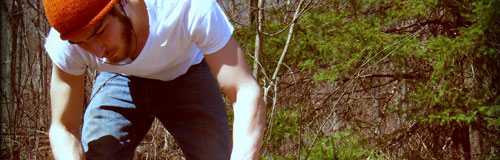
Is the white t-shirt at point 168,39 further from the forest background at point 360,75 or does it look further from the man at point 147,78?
the forest background at point 360,75

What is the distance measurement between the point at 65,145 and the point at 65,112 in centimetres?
14

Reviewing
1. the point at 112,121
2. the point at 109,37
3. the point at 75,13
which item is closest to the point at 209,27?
the point at 109,37

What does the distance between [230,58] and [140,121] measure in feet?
2.38

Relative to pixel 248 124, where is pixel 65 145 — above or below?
below

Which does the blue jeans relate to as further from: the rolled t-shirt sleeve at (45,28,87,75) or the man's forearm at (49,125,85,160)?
the rolled t-shirt sleeve at (45,28,87,75)

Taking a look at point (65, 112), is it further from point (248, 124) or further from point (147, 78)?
point (248, 124)

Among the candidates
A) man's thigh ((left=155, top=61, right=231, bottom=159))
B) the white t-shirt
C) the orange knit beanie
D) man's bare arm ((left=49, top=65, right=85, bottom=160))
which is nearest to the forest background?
man's thigh ((left=155, top=61, right=231, bottom=159))

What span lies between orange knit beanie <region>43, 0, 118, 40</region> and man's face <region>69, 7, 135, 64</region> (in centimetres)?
3

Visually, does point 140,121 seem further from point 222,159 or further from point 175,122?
point 222,159

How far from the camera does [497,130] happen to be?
425 centimetres

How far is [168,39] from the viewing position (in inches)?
82.7

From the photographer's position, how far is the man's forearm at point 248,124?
1.88 meters

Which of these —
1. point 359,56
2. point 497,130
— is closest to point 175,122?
point 359,56

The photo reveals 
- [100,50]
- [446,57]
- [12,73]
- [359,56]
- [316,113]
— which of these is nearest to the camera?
[100,50]
